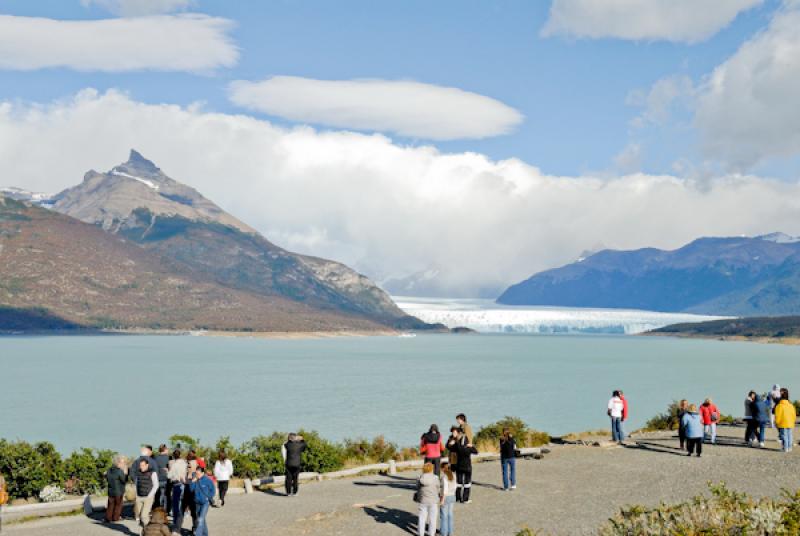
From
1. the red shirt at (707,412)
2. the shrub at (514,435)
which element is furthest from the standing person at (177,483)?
the red shirt at (707,412)

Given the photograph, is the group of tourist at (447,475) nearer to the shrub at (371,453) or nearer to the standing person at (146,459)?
the standing person at (146,459)

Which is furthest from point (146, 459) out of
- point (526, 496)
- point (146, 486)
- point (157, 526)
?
point (526, 496)

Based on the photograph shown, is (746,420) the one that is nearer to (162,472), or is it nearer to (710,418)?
(710,418)

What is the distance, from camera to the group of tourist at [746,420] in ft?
98.7

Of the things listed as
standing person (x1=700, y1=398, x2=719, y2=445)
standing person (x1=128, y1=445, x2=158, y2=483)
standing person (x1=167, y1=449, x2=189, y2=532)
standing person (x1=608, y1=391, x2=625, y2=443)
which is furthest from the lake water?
standing person (x1=167, y1=449, x2=189, y2=532)

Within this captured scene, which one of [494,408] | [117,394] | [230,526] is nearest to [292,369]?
[117,394]

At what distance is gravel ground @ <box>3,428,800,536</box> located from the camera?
71.8ft

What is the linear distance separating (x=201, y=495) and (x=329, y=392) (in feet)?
260

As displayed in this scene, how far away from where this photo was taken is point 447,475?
2059 cm

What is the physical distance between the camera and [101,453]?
32.0 meters

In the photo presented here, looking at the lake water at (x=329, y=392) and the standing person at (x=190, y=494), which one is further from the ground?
the standing person at (x=190, y=494)

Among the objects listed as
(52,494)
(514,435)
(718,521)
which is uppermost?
(718,521)

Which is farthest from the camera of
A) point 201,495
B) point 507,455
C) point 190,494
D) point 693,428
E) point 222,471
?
point 693,428

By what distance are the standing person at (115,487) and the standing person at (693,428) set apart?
63.8 feet
